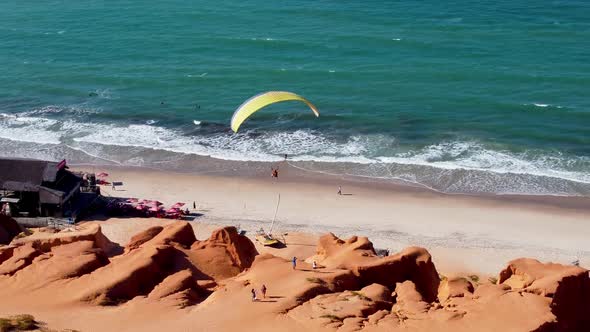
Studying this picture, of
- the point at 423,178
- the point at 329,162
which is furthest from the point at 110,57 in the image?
the point at 423,178

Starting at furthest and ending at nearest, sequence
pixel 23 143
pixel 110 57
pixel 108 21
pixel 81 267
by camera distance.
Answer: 1. pixel 108 21
2. pixel 110 57
3. pixel 23 143
4. pixel 81 267

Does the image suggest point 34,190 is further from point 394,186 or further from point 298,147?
point 394,186

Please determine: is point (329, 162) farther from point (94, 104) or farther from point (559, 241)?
point (94, 104)

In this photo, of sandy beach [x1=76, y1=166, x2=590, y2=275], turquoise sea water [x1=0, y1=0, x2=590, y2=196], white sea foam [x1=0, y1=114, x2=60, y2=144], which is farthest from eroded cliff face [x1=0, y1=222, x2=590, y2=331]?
white sea foam [x1=0, y1=114, x2=60, y2=144]

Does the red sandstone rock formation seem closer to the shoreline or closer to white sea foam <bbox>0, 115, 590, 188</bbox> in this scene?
the shoreline

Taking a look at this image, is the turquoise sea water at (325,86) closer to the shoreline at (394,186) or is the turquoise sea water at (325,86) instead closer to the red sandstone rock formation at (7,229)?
the shoreline at (394,186)

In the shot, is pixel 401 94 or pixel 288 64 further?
pixel 288 64
